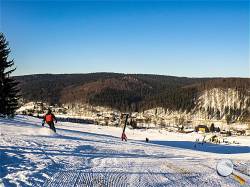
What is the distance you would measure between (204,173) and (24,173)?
6627 millimetres

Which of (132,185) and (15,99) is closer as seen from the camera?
(132,185)

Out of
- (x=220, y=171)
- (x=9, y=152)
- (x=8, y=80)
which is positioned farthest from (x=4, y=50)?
(x=220, y=171)

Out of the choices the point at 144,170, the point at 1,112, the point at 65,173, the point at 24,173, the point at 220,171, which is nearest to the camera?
the point at 220,171

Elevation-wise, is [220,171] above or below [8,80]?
below

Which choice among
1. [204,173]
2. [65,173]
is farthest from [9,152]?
[204,173]

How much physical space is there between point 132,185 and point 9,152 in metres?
5.85

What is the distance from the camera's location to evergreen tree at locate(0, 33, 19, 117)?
1884 inches

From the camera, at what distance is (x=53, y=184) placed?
36.7ft

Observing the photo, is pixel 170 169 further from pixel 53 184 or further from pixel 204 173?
pixel 53 184

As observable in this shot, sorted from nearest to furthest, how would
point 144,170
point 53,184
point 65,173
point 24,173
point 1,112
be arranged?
point 53,184
point 24,173
point 65,173
point 144,170
point 1,112

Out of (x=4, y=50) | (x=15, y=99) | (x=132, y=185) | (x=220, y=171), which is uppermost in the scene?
(x=4, y=50)

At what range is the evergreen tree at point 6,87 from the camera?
4786 centimetres

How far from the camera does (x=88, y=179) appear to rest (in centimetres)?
1210

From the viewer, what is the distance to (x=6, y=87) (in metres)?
48.6
